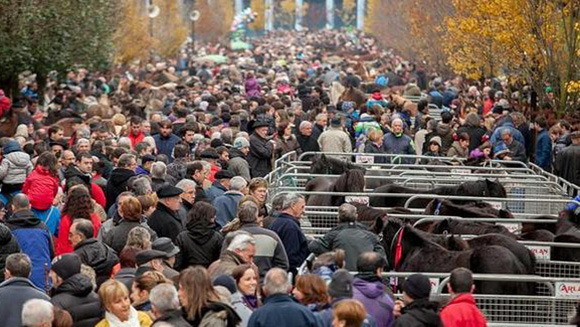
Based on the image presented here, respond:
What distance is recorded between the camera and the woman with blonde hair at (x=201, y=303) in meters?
11.1

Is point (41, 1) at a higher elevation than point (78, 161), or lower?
higher

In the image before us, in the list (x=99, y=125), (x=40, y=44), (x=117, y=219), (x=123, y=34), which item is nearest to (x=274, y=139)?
(x=99, y=125)

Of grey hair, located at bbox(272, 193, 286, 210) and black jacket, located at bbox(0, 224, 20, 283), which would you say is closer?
black jacket, located at bbox(0, 224, 20, 283)

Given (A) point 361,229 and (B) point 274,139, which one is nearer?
(A) point 361,229

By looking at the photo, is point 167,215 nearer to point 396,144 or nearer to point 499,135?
point 396,144

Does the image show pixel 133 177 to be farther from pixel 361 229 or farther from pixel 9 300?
pixel 9 300

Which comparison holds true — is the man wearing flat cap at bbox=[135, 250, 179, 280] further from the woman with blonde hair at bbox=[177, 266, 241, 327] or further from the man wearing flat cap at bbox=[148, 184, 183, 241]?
the man wearing flat cap at bbox=[148, 184, 183, 241]

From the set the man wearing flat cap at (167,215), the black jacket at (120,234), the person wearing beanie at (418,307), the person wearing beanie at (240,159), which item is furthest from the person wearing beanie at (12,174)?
the person wearing beanie at (418,307)

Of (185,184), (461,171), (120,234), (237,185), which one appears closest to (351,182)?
(237,185)

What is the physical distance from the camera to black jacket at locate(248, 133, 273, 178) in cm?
2272

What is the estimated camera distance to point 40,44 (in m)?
36.5

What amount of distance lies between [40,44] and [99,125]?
11715mm

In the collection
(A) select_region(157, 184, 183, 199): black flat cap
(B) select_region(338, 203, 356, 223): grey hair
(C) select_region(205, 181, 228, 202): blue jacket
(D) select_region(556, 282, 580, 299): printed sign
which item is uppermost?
(A) select_region(157, 184, 183, 199): black flat cap

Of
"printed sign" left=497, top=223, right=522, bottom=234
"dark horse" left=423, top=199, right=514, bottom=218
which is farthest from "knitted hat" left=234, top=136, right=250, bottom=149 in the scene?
"printed sign" left=497, top=223, right=522, bottom=234
